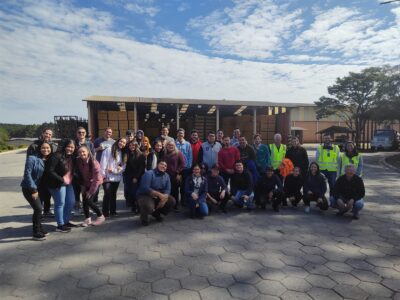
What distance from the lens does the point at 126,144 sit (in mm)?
5516

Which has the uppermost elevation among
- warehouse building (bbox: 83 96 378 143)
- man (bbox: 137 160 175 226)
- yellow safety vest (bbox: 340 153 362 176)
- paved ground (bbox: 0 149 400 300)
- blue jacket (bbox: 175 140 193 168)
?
warehouse building (bbox: 83 96 378 143)

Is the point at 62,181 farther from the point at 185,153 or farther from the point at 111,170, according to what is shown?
the point at 185,153

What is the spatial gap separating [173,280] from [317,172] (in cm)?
407

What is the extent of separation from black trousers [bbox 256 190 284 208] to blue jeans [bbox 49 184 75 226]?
362cm

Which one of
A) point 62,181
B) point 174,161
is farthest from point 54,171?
point 174,161

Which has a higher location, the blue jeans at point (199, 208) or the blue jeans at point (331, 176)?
the blue jeans at point (331, 176)

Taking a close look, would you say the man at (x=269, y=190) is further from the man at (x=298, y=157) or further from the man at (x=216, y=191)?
the man at (x=216, y=191)

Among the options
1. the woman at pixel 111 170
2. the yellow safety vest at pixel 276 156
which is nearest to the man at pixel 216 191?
the yellow safety vest at pixel 276 156

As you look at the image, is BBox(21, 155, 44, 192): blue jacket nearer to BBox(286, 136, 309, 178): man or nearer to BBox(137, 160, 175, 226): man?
BBox(137, 160, 175, 226): man

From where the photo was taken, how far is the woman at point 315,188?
5.68 m

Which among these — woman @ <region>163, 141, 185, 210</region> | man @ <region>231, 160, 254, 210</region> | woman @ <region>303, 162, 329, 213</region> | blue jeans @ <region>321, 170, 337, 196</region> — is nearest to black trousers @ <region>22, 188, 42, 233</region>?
woman @ <region>163, 141, 185, 210</region>

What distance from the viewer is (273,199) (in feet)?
19.2

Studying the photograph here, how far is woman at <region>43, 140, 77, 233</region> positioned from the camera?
432cm

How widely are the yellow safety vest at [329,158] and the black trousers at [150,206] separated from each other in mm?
3466
